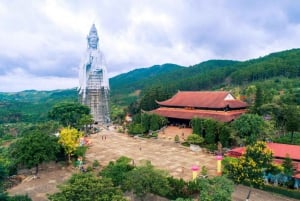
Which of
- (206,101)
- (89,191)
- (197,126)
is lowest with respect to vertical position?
(89,191)

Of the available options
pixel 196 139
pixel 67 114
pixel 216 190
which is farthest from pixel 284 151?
pixel 67 114

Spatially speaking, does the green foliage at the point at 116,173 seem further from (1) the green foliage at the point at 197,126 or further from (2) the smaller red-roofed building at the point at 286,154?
(1) the green foliage at the point at 197,126

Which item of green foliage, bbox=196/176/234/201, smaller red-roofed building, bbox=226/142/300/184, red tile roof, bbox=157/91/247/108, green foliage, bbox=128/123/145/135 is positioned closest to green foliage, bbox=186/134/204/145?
red tile roof, bbox=157/91/247/108

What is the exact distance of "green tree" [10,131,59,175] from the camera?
1070 inches

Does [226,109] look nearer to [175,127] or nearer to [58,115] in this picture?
[175,127]

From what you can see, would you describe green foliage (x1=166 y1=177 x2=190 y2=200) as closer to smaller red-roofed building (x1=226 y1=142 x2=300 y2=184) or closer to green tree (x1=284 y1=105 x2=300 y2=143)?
smaller red-roofed building (x1=226 y1=142 x2=300 y2=184)

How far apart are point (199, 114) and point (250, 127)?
42.0 feet

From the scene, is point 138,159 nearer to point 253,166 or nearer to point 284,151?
point 284,151

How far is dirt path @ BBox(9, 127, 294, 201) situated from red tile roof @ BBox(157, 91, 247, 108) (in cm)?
782

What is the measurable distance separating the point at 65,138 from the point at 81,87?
35215 mm

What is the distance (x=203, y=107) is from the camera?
4469cm

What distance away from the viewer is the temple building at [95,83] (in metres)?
65.1

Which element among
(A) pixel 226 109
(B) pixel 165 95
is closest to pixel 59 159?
(A) pixel 226 109

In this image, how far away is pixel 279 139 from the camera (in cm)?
3356
